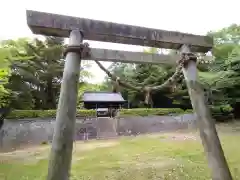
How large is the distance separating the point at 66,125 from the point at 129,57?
4.98 ft

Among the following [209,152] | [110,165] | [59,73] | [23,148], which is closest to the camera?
[209,152]

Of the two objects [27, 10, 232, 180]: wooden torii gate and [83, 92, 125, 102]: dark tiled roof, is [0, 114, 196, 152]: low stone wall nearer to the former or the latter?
[83, 92, 125, 102]: dark tiled roof

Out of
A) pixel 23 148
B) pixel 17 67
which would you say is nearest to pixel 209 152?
pixel 23 148

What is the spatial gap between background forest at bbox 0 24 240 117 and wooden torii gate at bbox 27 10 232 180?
9.75 meters

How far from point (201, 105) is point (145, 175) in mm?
4033

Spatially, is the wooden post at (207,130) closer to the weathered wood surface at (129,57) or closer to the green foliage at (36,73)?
the weathered wood surface at (129,57)

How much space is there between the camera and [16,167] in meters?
7.94

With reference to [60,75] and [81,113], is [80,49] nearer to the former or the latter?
[81,113]

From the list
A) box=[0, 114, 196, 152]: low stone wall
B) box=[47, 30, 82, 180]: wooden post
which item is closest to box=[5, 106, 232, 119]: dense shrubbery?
box=[0, 114, 196, 152]: low stone wall

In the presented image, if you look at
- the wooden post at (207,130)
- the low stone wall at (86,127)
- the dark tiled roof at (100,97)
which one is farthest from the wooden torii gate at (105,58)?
the dark tiled roof at (100,97)

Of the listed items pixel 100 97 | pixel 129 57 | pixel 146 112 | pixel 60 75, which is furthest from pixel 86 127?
pixel 129 57

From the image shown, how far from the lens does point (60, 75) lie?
1933 centimetres

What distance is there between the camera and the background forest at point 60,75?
14.9 m

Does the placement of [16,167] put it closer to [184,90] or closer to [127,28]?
A: [127,28]
